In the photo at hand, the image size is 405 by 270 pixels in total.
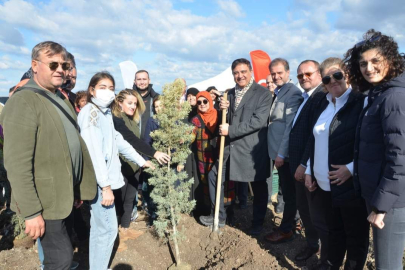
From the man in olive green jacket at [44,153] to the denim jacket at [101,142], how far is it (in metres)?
0.21

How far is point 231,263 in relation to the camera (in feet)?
11.4

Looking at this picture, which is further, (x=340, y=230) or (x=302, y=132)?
(x=302, y=132)

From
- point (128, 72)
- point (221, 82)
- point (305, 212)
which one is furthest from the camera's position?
point (221, 82)

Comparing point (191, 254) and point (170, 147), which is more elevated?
point (170, 147)

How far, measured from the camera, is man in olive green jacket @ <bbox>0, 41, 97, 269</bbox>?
1.96 metres

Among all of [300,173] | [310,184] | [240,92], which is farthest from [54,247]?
[240,92]

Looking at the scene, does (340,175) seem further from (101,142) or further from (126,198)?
(126,198)

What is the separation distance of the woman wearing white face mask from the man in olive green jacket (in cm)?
25

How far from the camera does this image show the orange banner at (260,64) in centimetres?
978

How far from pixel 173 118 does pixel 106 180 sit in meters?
1.14

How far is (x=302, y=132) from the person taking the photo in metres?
3.43

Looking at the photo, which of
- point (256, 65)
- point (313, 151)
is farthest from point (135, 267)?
point (256, 65)

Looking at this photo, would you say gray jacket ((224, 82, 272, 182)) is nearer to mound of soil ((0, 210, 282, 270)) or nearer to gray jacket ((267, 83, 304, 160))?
gray jacket ((267, 83, 304, 160))

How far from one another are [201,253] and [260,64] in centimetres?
761
